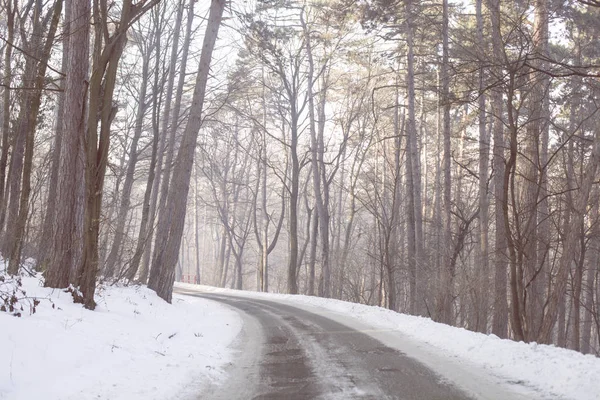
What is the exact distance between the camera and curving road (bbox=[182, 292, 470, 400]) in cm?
536

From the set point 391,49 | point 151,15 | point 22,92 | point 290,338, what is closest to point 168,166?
point 151,15

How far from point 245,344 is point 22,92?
7.63 m

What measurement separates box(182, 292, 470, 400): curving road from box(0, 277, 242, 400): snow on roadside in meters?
0.43

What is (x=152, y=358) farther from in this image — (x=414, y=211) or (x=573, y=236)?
(x=414, y=211)

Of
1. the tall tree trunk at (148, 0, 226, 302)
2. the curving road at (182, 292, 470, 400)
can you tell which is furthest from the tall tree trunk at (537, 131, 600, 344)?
the tall tree trunk at (148, 0, 226, 302)

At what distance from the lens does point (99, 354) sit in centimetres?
603

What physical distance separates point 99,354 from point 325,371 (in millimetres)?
2803

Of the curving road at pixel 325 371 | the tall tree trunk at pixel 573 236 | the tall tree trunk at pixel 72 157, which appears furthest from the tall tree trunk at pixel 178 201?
the tall tree trunk at pixel 573 236

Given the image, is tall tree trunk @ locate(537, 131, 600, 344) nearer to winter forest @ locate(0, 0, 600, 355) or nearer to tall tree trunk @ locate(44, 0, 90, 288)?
winter forest @ locate(0, 0, 600, 355)

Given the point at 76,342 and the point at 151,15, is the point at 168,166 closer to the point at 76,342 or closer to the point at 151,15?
the point at 151,15

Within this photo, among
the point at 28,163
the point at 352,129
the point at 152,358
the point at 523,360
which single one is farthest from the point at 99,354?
the point at 352,129

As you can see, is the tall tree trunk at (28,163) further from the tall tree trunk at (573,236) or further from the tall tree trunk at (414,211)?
the tall tree trunk at (414,211)

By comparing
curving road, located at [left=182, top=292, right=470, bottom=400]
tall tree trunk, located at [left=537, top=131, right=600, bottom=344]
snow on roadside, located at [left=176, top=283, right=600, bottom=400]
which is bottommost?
curving road, located at [left=182, top=292, right=470, bottom=400]

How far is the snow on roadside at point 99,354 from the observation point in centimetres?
482
